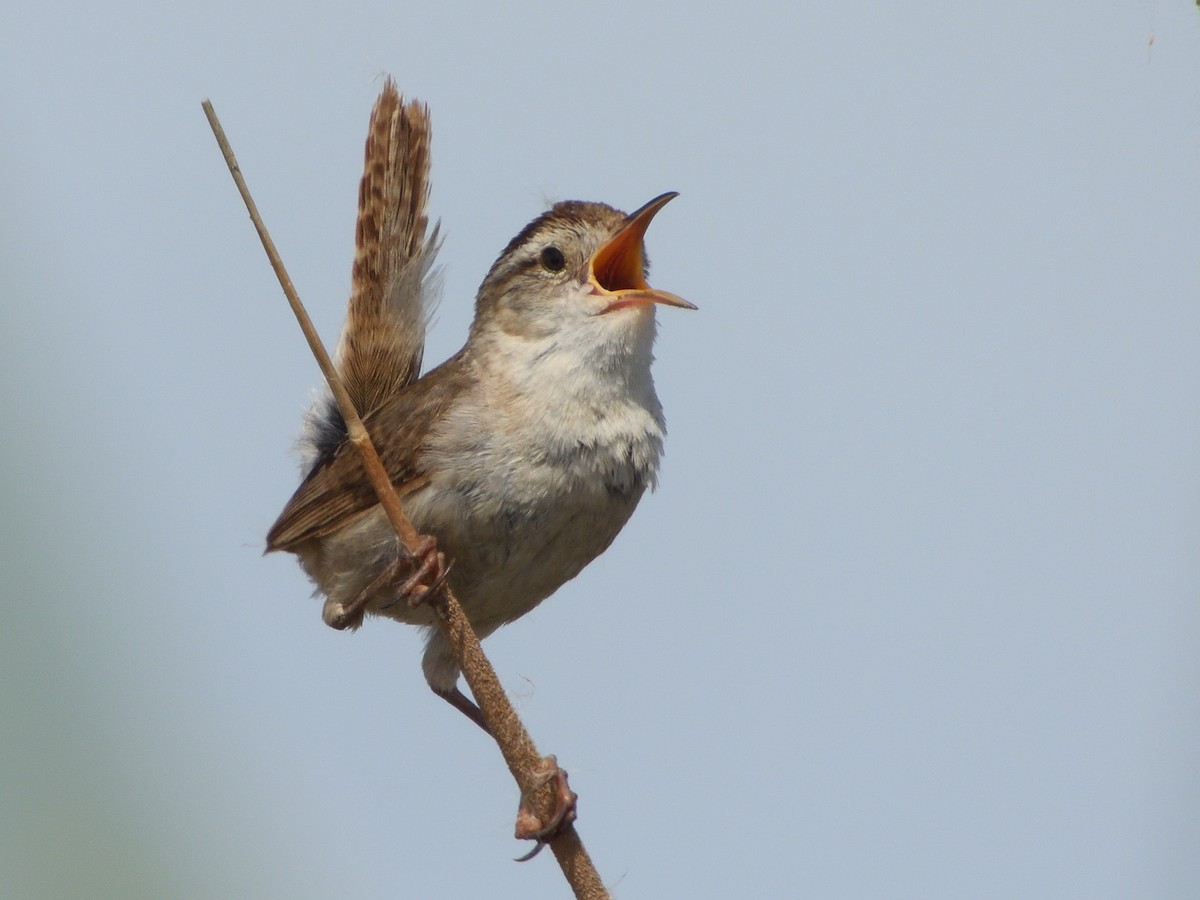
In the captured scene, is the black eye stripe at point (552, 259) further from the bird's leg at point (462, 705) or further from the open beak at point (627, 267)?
the bird's leg at point (462, 705)

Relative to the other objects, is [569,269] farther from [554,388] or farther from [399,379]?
[399,379]

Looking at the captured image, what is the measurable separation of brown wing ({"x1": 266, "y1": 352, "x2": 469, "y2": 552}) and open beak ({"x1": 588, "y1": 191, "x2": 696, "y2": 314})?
0.45m

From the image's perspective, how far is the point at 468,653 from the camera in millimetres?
2570

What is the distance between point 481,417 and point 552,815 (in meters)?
1.00

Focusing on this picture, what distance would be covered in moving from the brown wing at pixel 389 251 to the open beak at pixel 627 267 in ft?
1.91

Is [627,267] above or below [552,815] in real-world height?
above

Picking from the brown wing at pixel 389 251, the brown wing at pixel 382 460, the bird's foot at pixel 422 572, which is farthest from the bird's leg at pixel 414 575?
the brown wing at pixel 389 251

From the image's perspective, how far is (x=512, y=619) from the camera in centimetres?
403

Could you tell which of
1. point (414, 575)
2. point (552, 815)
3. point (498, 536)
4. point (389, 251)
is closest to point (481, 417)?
point (498, 536)

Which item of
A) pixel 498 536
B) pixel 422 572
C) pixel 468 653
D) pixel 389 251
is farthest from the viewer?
pixel 389 251

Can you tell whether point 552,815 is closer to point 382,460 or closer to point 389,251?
point 382,460

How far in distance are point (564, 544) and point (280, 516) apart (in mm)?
990

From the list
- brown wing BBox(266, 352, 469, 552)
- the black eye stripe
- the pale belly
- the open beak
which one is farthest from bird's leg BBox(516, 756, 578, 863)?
the black eye stripe

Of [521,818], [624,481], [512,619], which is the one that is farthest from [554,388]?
[521,818]
